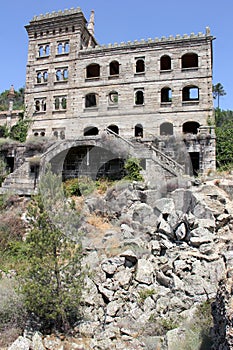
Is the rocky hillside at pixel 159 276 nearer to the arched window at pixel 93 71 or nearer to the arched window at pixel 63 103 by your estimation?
the arched window at pixel 63 103

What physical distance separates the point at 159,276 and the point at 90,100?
23816mm

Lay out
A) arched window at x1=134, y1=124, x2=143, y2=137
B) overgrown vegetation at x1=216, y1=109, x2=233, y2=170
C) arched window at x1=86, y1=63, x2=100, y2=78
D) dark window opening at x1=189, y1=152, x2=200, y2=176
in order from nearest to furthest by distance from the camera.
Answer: dark window opening at x1=189, y1=152, x2=200, y2=176 → overgrown vegetation at x1=216, y1=109, x2=233, y2=170 → arched window at x1=134, y1=124, x2=143, y2=137 → arched window at x1=86, y1=63, x2=100, y2=78

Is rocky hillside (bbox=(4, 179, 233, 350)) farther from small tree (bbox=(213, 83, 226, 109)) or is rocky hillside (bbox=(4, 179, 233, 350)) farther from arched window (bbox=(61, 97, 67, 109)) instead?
small tree (bbox=(213, 83, 226, 109))

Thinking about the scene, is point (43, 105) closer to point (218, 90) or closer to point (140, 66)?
point (140, 66)

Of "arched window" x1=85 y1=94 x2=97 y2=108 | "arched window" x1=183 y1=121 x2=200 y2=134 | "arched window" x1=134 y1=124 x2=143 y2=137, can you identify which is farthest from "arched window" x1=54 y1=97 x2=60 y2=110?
"arched window" x1=183 y1=121 x2=200 y2=134

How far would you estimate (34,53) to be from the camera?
3203cm

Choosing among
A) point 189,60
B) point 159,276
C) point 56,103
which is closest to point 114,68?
point 56,103

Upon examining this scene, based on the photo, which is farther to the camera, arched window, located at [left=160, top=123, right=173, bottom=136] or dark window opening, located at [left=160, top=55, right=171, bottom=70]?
dark window opening, located at [left=160, top=55, right=171, bottom=70]

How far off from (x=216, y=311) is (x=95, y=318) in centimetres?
462

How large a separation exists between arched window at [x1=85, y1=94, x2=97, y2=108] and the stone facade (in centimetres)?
9

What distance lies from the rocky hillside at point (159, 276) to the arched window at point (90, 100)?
17.6m

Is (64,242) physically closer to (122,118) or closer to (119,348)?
(119,348)

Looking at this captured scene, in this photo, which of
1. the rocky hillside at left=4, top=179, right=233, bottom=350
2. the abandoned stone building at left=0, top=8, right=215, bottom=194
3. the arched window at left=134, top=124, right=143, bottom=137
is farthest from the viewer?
the arched window at left=134, top=124, right=143, bottom=137

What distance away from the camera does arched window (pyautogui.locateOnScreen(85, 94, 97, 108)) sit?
103 feet
